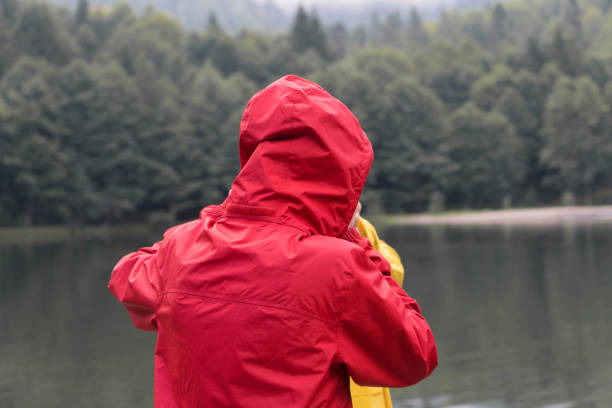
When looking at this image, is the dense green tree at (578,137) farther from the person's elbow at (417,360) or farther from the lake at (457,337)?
the person's elbow at (417,360)

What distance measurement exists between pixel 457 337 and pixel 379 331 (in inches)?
275

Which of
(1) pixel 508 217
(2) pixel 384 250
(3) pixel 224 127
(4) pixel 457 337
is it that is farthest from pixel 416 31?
(2) pixel 384 250

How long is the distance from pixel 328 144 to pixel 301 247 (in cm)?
25

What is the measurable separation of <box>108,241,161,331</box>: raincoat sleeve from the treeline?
45740mm

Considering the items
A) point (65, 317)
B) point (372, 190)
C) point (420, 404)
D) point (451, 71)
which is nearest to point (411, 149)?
point (372, 190)

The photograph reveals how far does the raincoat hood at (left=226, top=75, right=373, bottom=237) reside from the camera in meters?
1.56

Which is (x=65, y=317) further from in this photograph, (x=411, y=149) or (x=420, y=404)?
(x=411, y=149)

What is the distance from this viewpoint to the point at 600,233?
24625 mm

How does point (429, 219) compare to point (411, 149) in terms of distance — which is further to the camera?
point (411, 149)

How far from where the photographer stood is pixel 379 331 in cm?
152

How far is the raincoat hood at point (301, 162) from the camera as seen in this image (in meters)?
1.56

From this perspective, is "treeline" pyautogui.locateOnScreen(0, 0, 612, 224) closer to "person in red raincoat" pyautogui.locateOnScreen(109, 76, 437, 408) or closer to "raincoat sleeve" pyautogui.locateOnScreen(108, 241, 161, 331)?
"raincoat sleeve" pyautogui.locateOnScreen(108, 241, 161, 331)

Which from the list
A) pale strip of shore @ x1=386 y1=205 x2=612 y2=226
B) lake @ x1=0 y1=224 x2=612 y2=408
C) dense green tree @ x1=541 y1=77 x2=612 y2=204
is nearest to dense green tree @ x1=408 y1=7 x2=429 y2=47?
dense green tree @ x1=541 y1=77 x2=612 y2=204

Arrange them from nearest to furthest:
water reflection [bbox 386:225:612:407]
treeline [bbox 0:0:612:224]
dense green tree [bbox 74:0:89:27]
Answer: water reflection [bbox 386:225:612:407], treeline [bbox 0:0:612:224], dense green tree [bbox 74:0:89:27]
